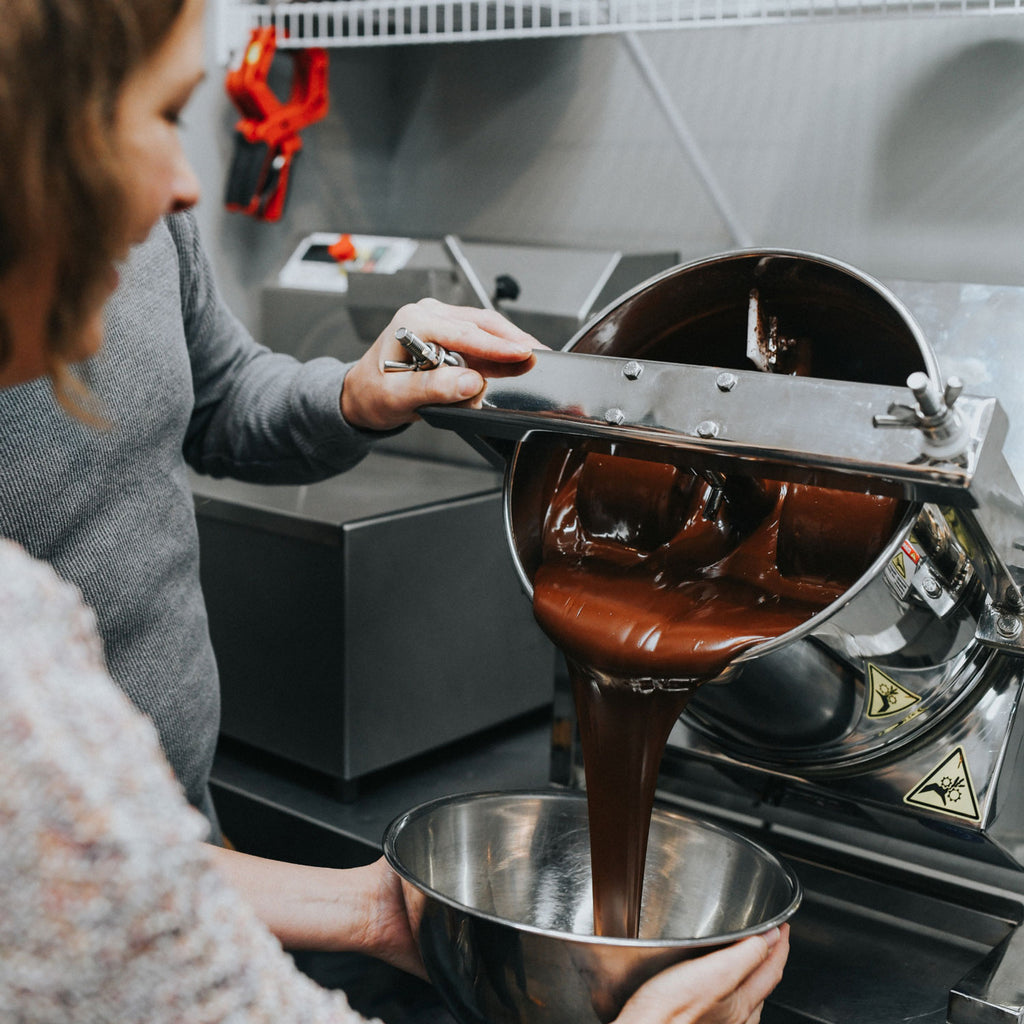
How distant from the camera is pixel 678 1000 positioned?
0.71 metres

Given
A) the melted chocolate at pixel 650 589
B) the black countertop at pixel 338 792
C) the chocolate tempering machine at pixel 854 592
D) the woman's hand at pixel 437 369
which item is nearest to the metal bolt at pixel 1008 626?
the chocolate tempering machine at pixel 854 592

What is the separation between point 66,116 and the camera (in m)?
0.50

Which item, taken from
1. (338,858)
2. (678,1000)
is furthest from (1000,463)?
(338,858)

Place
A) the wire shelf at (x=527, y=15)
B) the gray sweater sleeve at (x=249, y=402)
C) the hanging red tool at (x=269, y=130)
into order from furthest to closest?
1. the hanging red tool at (x=269, y=130)
2. the wire shelf at (x=527, y=15)
3. the gray sweater sleeve at (x=249, y=402)

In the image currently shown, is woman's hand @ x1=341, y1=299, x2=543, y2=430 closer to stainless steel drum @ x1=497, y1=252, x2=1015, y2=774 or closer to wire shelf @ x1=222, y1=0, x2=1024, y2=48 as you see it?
stainless steel drum @ x1=497, y1=252, x2=1015, y2=774

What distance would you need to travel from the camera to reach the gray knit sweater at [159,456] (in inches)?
38.3

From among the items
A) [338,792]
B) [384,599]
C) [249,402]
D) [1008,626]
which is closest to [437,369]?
[249,402]

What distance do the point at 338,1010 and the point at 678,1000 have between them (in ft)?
0.70

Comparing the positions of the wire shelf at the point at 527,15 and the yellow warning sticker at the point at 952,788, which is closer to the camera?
the yellow warning sticker at the point at 952,788

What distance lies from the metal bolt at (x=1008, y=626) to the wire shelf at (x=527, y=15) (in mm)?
658

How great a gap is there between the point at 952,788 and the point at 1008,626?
131 mm

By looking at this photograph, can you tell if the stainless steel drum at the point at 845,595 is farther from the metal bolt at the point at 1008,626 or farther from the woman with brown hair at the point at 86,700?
the woman with brown hair at the point at 86,700

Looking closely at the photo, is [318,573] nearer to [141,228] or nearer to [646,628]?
[646,628]

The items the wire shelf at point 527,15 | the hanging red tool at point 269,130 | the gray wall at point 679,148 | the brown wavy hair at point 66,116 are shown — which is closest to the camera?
the brown wavy hair at point 66,116
